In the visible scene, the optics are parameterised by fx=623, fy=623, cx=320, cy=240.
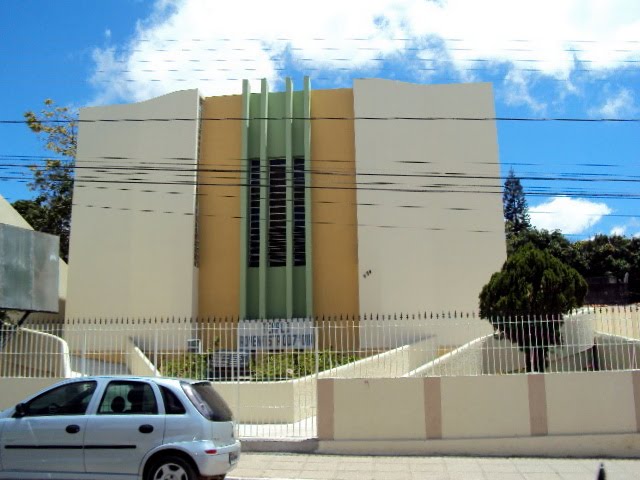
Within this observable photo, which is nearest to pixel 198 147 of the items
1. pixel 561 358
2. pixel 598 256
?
pixel 561 358

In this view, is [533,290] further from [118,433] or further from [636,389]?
[118,433]

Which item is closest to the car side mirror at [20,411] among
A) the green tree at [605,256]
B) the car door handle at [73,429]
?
the car door handle at [73,429]

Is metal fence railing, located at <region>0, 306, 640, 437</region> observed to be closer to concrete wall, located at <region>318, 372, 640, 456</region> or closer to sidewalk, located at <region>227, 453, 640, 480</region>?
concrete wall, located at <region>318, 372, 640, 456</region>

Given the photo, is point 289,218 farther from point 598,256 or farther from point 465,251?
point 598,256

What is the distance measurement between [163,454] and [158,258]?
14236mm

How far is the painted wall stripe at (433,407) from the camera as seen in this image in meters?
9.31

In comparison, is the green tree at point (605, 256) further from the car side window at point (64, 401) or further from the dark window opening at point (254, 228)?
the car side window at point (64, 401)

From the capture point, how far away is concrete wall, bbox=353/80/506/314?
62.8ft

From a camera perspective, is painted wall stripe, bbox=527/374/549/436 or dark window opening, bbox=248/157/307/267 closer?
painted wall stripe, bbox=527/374/549/436

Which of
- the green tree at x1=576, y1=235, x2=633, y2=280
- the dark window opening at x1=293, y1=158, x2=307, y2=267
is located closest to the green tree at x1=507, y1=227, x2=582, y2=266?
the green tree at x1=576, y1=235, x2=633, y2=280

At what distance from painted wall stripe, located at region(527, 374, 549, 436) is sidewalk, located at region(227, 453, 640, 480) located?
445 millimetres

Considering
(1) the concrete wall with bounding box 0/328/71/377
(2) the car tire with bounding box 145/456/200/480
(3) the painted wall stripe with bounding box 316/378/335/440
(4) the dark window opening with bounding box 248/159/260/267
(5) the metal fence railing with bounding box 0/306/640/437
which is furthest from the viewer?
(4) the dark window opening with bounding box 248/159/260/267

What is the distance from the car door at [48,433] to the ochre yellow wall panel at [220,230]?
13.3 metres

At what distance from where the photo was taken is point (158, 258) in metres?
20.2
